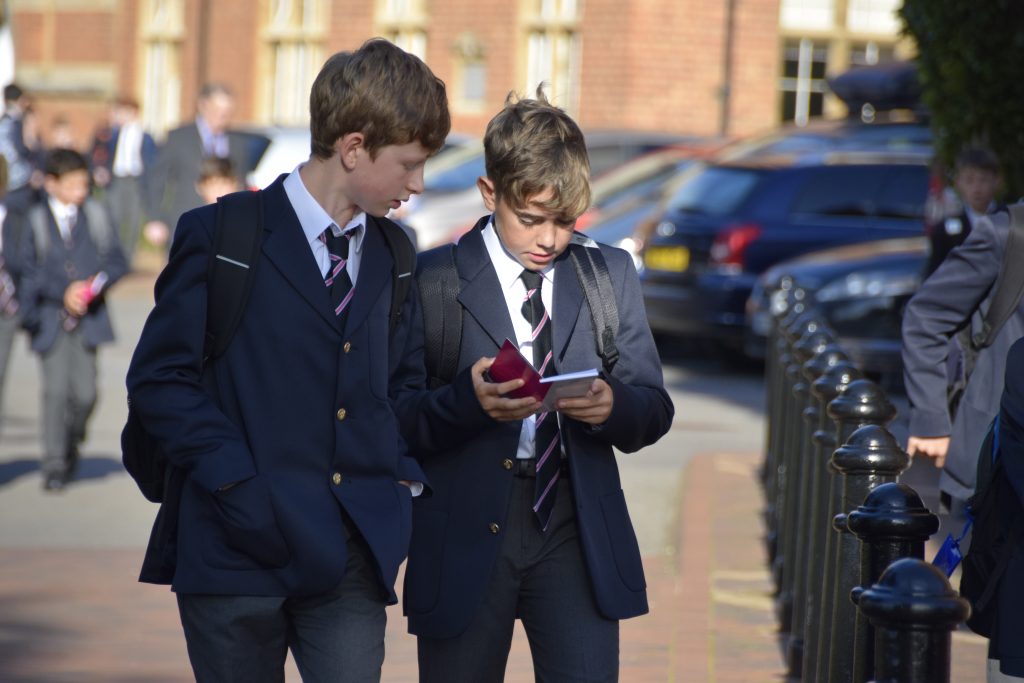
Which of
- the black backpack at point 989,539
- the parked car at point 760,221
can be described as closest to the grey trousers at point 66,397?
the parked car at point 760,221

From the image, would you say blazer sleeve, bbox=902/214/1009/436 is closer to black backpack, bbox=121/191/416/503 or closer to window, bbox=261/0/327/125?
black backpack, bbox=121/191/416/503

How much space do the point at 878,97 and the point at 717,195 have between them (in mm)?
3411

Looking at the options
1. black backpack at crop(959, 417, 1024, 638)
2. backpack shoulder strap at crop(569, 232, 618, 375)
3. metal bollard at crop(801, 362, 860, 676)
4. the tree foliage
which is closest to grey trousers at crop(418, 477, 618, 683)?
backpack shoulder strap at crop(569, 232, 618, 375)

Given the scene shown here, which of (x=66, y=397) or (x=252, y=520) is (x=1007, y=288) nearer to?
(x=252, y=520)

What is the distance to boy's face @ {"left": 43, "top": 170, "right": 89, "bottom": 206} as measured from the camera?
30.7 feet

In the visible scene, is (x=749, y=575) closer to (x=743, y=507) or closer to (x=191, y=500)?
(x=743, y=507)

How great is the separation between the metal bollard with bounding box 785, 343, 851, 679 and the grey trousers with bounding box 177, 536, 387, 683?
2.44 m

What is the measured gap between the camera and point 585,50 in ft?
89.2

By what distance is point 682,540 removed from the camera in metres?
7.69

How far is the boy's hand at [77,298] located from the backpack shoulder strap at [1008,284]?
581 cm

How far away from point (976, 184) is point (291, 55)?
2570 cm

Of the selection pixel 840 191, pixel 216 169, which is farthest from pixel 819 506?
pixel 840 191

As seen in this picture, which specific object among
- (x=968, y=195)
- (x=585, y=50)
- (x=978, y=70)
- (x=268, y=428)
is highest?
(x=585, y=50)

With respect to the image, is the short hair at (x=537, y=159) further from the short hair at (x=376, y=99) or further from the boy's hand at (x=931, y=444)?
the boy's hand at (x=931, y=444)
